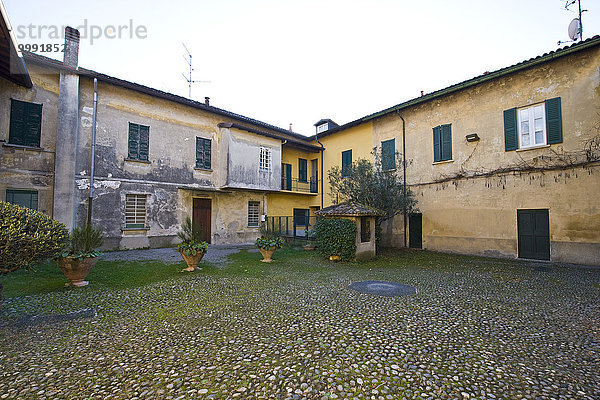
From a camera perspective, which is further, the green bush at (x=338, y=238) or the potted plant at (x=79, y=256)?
the green bush at (x=338, y=238)

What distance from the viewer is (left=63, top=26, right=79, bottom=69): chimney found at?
11.5 metres

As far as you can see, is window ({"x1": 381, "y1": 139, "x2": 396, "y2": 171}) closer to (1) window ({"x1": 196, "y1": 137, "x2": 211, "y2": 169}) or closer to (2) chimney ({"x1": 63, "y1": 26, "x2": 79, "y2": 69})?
(1) window ({"x1": 196, "y1": 137, "x2": 211, "y2": 169})

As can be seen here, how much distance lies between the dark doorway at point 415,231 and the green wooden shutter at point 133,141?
1352cm

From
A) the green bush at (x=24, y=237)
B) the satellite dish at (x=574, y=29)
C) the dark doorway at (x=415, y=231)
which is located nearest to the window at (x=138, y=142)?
the green bush at (x=24, y=237)

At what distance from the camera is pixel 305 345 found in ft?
11.3

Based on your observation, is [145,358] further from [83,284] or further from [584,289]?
[584,289]

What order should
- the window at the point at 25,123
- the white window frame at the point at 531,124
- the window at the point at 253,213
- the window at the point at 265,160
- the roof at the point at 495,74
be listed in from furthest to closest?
1. the window at the point at 253,213
2. the window at the point at 265,160
3. the window at the point at 25,123
4. the white window frame at the point at 531,124
5. the roof at the point at 495,74

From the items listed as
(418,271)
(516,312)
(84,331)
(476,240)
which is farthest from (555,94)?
(84,331)

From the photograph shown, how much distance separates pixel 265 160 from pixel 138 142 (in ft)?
21.8

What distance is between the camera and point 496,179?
425 inches

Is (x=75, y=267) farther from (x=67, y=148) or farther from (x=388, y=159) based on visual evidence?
(x=388, y=159)

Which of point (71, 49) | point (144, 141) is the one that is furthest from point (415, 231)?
point (71, 49)

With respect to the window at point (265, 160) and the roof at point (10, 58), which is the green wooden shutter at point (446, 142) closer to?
the window at point (265, 160)

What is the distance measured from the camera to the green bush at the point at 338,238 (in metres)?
9.78
